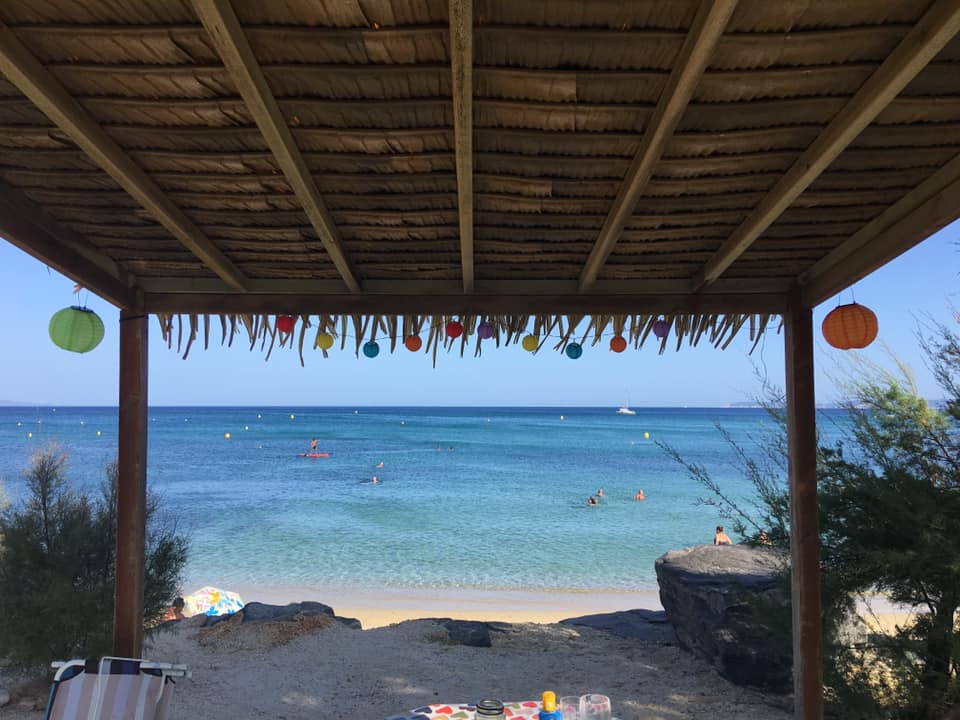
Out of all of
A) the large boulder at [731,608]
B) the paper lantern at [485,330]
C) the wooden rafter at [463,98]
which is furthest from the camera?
the large boulder at [731,608]

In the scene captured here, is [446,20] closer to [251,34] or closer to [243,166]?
[251,34]

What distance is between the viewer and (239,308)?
266cm

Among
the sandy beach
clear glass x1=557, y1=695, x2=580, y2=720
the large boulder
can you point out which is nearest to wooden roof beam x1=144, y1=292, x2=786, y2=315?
clear glass x1=557, y1=695, x2=580, y2=720

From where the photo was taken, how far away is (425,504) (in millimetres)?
15508

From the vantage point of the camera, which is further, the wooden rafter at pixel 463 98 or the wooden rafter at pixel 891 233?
the wooden rafter at pixel 891 233

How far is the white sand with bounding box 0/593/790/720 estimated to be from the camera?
3543mm

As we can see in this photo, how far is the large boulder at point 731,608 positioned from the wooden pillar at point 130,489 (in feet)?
10.3

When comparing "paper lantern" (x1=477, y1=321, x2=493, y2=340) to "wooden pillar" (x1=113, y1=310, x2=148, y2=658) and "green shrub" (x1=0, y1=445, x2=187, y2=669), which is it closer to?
"wooden pillar" (x1=113, y1=310, x2=148, y2=658)

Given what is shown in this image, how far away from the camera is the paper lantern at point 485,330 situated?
9.00ft

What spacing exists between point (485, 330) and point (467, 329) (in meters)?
0.11

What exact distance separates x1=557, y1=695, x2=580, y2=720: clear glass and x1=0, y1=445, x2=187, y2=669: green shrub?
2.95m

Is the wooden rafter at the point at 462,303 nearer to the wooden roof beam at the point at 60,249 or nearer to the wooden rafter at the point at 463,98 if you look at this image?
the wooden roof beam at the point at 60,249

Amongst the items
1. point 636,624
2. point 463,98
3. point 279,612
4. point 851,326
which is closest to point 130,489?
point 463,98

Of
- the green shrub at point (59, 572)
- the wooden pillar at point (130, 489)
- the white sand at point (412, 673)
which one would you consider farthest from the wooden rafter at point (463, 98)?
the green shrub at point (59, 572)
